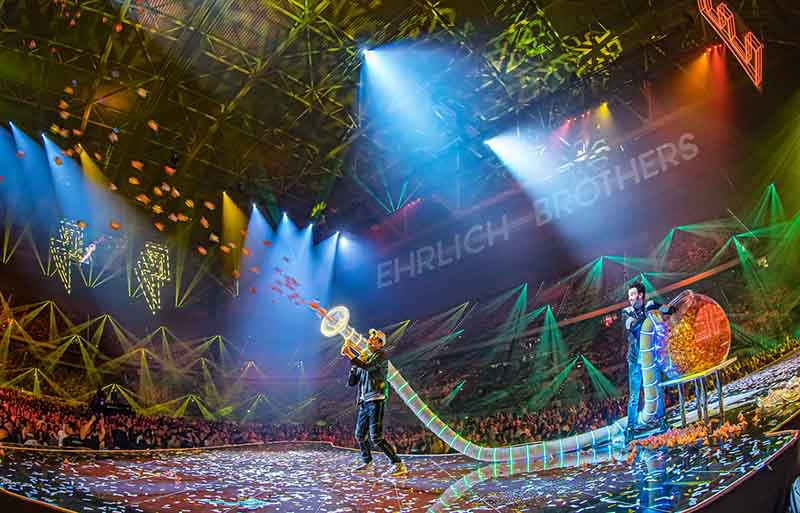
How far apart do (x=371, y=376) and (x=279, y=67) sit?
6.42 meters

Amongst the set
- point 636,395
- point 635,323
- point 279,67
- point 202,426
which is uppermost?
point 279,67

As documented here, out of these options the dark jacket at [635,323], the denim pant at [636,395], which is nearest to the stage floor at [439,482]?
the denim pant at [636,395]

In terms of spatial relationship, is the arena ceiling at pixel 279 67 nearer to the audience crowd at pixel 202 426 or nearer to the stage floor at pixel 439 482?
the audience crowd at pixel 202 426

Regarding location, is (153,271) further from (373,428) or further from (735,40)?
(735,40)

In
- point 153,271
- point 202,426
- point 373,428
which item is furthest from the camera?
point 153,271

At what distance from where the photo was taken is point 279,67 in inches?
369

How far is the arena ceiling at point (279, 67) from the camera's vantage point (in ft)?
26.8

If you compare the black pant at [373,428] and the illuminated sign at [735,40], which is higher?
the illuminated sign at [735,40]

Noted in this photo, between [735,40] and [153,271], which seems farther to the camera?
[153,271]

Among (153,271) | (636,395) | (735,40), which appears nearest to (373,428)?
(636,395)

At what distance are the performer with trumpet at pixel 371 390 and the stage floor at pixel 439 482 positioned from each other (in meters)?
0.28

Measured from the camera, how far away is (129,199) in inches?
463

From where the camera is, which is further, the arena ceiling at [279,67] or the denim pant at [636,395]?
the arena ceiling at [279,67]

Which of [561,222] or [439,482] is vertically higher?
[561,222]
